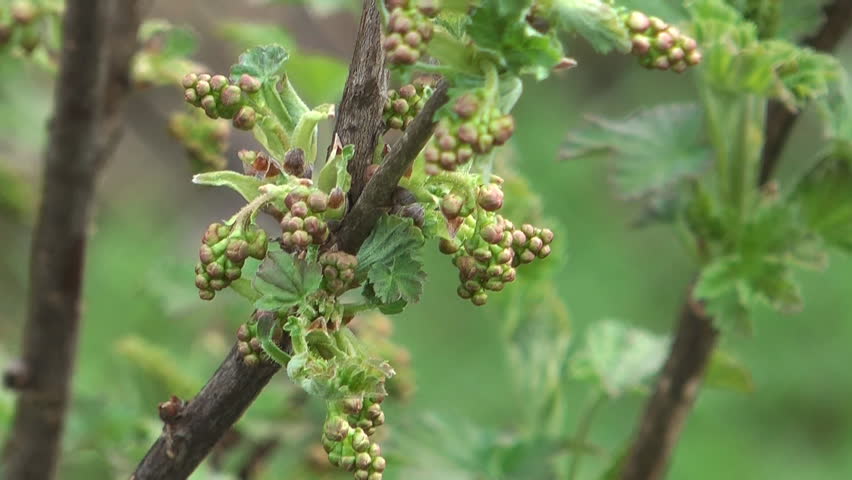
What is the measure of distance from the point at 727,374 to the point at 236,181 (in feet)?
2.63

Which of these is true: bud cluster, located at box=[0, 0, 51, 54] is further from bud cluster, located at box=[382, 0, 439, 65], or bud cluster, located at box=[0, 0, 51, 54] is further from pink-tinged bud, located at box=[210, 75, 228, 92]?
bud cluster, located at box=[382, 0, 439, 65]

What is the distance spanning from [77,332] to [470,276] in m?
0.72

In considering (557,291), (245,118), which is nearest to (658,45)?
(245,118)

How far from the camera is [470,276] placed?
2.11ft

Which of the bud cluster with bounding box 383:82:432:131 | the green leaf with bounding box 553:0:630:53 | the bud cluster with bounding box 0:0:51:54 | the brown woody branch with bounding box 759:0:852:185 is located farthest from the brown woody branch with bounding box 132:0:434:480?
the brown woody branch with bounding box 759:0:852:185

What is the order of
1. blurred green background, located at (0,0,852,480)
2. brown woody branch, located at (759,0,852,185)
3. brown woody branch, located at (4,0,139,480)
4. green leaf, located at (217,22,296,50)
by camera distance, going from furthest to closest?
blurred green background, located at (0,0,852,480), green leaf, located at (217,22,296,50), brown woody branch, located at (759,0,852,185), brown woody branch, located at (4,0,139,480)

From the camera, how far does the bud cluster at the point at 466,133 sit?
0.55 m

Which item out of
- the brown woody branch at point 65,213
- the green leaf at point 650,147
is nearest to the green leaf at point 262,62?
the brown woody branch at point 65,213

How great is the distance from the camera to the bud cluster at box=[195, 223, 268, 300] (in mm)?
643

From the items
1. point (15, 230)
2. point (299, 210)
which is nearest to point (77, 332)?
point (299, 210)

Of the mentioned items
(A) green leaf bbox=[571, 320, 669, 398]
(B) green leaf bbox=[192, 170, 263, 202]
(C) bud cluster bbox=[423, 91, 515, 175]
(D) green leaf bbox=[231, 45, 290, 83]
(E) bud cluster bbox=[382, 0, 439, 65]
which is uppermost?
(E) bud cluster bbox=[382, 0, 439, 65]

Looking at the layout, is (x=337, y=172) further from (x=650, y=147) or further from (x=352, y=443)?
(x=650, y=147)

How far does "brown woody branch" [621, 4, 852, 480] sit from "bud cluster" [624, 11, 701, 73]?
0.64m

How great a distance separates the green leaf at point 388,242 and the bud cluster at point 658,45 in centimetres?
16
